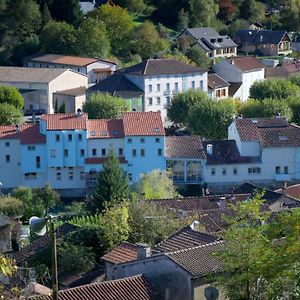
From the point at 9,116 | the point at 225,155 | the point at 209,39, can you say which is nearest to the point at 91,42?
the point at 209,39

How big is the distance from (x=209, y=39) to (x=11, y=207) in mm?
37280

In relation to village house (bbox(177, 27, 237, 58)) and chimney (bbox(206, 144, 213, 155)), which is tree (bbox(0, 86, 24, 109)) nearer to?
chimney (bbox(206, 144, 213, 155))

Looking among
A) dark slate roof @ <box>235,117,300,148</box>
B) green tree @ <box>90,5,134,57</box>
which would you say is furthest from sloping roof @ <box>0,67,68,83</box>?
dark slate roof @ <box>235,117,300,148</box>

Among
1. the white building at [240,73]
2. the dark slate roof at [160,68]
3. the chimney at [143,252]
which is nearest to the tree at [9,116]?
the dark slate roof at [160,68]

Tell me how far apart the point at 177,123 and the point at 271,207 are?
21.4 metres

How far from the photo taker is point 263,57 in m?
71.3

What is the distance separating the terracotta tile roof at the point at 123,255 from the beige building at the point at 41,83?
30.2 metres

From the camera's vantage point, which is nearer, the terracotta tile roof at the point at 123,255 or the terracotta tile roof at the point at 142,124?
the terracotta tile roof at the point at 123,255

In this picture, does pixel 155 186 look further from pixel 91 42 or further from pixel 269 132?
pixel 91 42

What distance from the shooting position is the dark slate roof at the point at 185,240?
2111 cm

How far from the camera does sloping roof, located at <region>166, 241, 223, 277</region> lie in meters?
18.7

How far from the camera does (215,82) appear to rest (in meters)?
55.4

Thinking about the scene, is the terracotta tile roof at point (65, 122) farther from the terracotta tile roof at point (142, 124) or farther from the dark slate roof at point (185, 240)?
the dark slate roof at point (185, 240)

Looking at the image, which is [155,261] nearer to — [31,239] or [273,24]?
[31,239]
